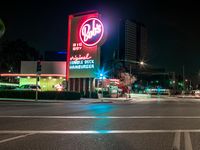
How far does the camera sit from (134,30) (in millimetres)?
116750

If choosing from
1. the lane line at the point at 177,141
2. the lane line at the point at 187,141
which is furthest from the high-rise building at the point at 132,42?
the lane line at the point at 177,141

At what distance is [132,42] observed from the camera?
385ft

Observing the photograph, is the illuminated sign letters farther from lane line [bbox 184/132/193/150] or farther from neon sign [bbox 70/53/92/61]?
lane line [bbox 184/132/193/150]

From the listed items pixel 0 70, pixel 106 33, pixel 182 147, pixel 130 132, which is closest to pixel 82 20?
pixel 106 33

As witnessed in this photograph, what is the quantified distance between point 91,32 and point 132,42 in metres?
71.0

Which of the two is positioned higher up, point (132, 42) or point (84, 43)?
point (132, 42)

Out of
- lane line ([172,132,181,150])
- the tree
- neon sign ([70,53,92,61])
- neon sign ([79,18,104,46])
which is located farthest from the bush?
the tree

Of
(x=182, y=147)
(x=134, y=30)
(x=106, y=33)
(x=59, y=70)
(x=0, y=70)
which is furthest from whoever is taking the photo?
(x=134, y=30)

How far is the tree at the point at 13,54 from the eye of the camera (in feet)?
305

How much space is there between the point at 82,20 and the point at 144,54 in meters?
75.6

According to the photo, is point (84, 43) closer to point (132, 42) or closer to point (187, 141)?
point (187, 141)

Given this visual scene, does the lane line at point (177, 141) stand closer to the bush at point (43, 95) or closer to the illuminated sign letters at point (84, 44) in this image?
the bush at point (43, 95)

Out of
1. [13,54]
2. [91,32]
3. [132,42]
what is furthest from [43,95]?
[132,42]

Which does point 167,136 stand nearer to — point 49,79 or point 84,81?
point 84,81
